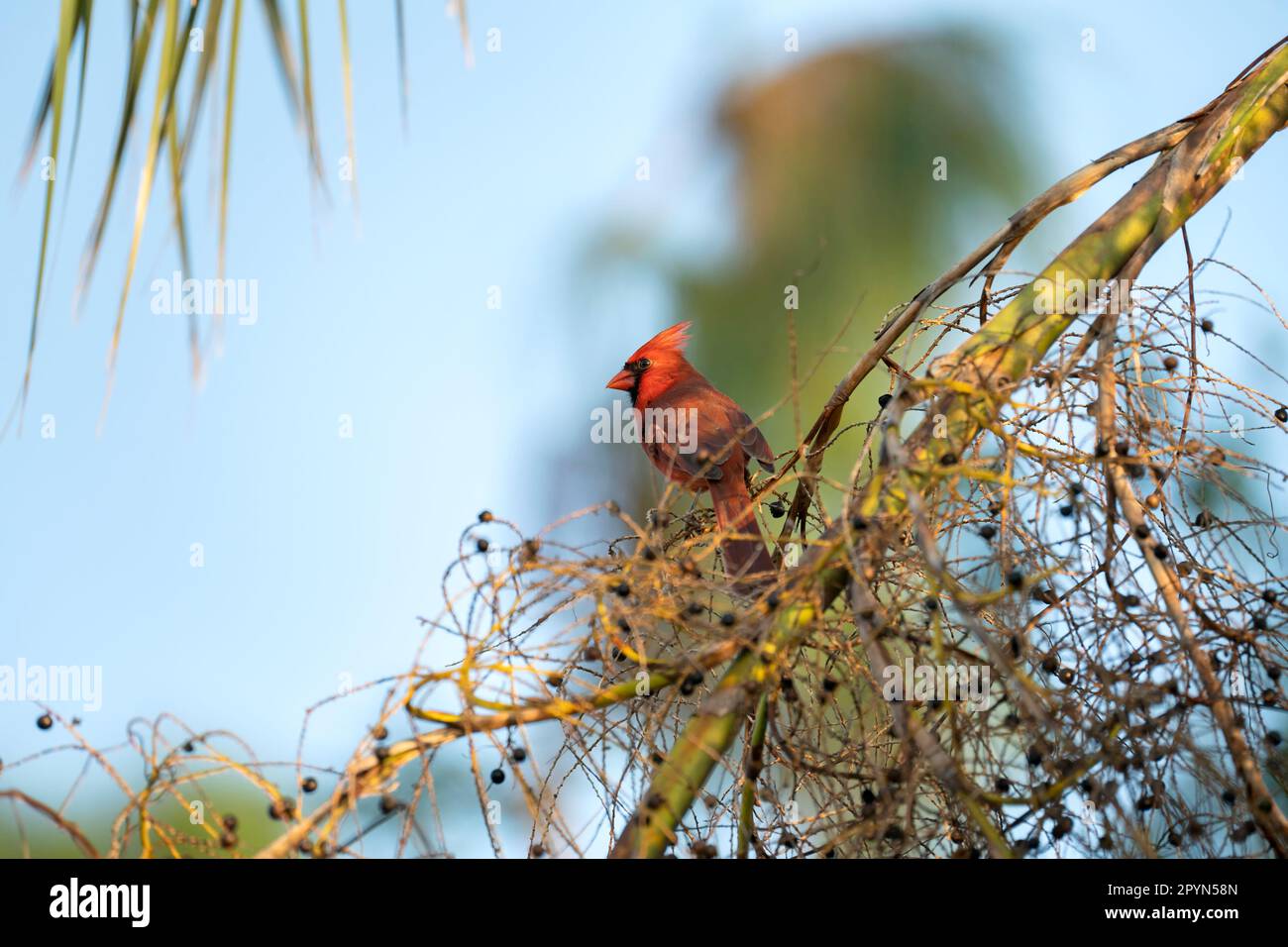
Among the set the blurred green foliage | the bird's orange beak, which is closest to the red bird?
the bird's orange beak

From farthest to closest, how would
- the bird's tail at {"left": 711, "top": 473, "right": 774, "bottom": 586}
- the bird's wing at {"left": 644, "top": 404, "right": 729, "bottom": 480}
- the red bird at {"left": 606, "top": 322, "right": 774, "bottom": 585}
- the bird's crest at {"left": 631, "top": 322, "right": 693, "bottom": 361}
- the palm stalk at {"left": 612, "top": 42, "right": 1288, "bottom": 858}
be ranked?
the bird's crest at {"left": 631, "top": 322, "right": 693, "bottom": 361}, the bird's wing at {"left": 644, "top": 404, "right": 729, "bottom": 480}, the red bird at {"left": 606, "top": 322, "right": 774, "bottom": 585}, the bird's tail at {"left": 711, "top": 473, "right": 774, "bottom": 586}, the palm stalk at {"left": 612, "top": 42, "right": 1288, "bottom": 858}

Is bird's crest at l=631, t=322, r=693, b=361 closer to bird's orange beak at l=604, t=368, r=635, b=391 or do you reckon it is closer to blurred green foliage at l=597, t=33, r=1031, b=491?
bird's orange beak at l=604, t=368, r=635, b=391

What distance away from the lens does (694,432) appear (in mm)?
3551

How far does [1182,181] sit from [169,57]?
61.6 inches

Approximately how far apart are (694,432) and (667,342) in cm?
97

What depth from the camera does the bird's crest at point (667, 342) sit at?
14.5 feet

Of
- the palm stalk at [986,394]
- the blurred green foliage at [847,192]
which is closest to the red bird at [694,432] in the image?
the palm stalk at [986,394]

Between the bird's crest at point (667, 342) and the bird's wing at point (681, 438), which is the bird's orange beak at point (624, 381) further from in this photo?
the bird's wing at point (681, 438)

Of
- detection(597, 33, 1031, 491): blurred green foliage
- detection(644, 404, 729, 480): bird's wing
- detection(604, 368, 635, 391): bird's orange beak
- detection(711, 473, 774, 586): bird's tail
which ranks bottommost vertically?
detection(711, 473, 774, 586): bird's tail

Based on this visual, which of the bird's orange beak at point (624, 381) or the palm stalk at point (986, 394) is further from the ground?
the bird's orange beak at point (624, 381)

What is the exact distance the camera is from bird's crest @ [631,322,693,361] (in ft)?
14.5

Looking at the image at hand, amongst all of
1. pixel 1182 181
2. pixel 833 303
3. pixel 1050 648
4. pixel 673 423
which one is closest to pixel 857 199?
pixel 833 303

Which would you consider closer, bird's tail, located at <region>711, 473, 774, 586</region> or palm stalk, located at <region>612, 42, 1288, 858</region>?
palm stalk, located at <region>612, 42, 1288, 858</region>
